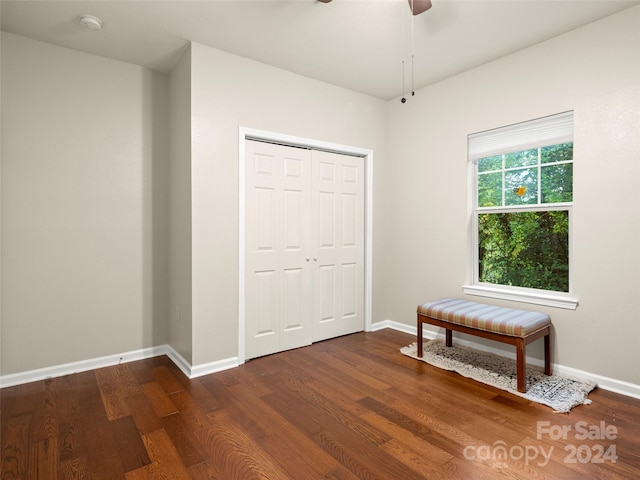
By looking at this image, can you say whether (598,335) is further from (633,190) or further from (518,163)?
(518,163)

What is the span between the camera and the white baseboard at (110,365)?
2.80m

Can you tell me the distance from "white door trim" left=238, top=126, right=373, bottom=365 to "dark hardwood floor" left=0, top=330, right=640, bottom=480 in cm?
64

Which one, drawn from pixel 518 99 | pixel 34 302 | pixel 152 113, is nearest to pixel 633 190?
pixel 518 99

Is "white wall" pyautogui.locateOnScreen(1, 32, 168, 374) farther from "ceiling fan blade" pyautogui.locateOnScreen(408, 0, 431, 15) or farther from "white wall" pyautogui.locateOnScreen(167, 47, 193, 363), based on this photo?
"ceiling fan blade" pyautogui.locateOnScreen(408, 0, 431, 15)

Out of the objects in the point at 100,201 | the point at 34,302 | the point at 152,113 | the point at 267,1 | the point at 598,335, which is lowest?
the point at 598,335

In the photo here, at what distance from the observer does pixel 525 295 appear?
309cm

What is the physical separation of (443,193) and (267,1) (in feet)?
7.87

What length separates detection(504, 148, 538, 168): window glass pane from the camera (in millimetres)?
3145

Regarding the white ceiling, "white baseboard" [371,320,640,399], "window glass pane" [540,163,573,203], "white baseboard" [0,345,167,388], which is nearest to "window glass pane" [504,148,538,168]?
"window glass pane" [540,163,573,203]

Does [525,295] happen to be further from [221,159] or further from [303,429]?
[221,159]

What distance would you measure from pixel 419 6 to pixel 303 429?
2.77m

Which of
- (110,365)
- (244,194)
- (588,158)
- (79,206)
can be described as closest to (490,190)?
(588,158)

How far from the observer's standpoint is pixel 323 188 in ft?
12.5

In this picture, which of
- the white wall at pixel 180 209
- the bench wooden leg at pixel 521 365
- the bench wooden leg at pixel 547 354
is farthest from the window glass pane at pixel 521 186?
the white wall at pixel 180 209
